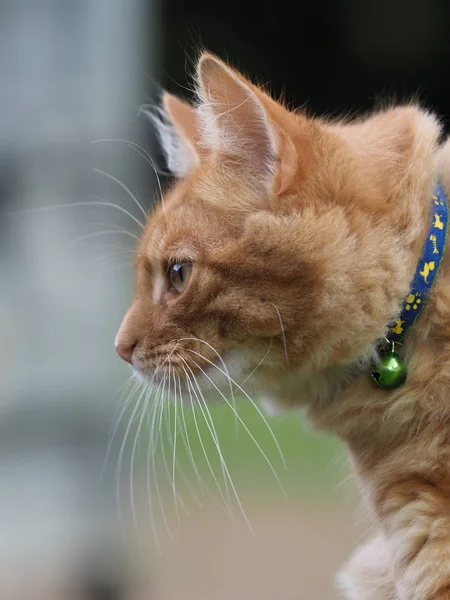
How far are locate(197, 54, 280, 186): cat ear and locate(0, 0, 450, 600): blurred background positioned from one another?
964 millimetres

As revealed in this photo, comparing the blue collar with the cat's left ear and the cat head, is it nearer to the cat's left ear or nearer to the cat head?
the cat head

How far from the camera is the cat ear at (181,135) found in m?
1.17

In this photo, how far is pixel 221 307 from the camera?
964 millimetres

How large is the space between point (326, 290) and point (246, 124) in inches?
9.7

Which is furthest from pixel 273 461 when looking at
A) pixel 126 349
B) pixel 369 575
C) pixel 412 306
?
pixel 412 306

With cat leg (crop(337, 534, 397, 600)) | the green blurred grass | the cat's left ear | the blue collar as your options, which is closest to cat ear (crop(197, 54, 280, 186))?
the cat's left ear

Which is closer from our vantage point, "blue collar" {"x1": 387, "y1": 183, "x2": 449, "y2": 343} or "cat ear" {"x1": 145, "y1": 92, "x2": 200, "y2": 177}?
"blue collar" {"x1": 387, "y1": 183, "x2": 449, "y2": 343}

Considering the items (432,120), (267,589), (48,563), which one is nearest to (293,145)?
(432,120)

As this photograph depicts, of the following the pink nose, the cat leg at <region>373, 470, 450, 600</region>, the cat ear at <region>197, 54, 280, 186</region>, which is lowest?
the pink nose

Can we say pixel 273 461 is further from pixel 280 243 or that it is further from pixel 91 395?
pixel 280 243

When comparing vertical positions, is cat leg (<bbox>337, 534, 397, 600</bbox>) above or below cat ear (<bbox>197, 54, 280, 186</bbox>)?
below

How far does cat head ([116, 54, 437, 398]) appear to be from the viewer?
0.94 m

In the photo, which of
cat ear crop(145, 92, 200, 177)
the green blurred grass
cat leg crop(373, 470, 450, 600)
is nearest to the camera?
cat leg crop(373, 470, 450, 600)

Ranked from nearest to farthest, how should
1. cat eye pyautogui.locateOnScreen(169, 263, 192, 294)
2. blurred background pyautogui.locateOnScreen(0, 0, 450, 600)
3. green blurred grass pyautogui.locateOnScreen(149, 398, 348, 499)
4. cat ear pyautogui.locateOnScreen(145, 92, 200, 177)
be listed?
cat eye pyautogui.locateOnScreen(169, 263, 192, 294), cat ear pyautogui.locateOnScreen(145, 92, 200, 177), blurred background pyautogui.locateOnScreen(0, 0, 450, 600), green blurred grass pyautogui.locateOnScreen(149, 398, 348, 499)
